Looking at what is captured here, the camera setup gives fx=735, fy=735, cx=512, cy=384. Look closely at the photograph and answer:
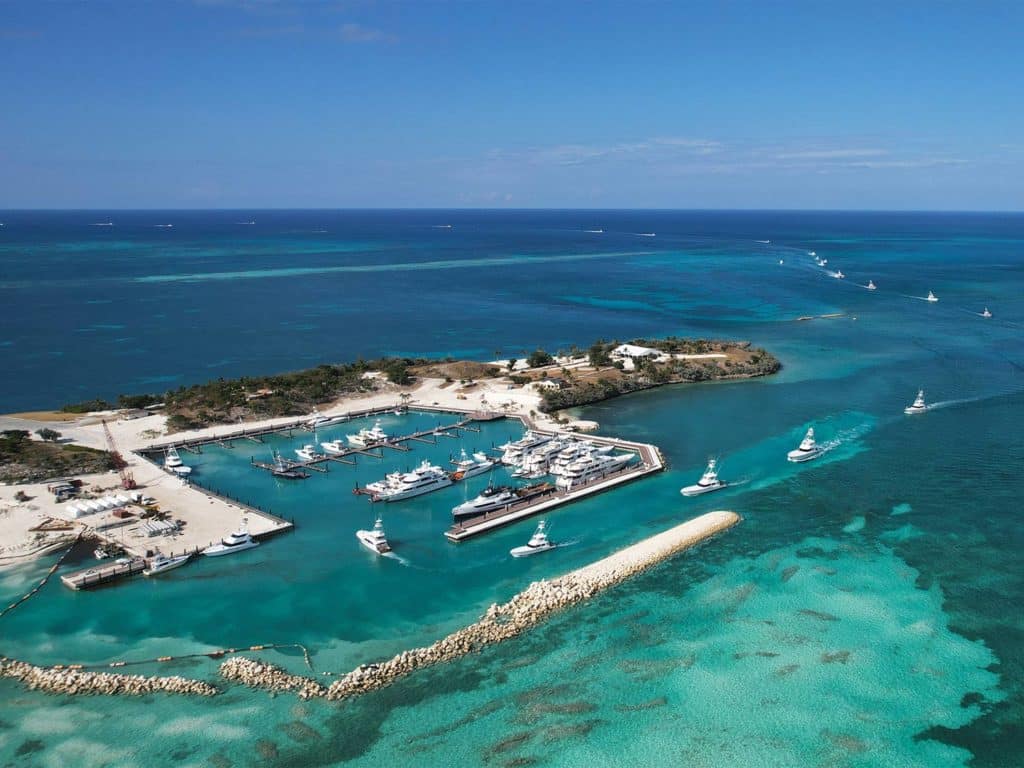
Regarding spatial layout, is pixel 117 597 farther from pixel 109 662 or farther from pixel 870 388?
pixel 870 388

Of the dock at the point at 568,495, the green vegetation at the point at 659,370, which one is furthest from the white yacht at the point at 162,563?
the green vegetation at the point at 659,370

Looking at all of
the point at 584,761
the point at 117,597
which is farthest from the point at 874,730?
the point at 117,597

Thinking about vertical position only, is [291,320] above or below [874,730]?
above

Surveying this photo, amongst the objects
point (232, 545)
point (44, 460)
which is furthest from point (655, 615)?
point (44, 460)

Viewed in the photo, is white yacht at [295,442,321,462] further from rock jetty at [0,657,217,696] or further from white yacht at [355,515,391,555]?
rock jetty at [0,657,217,696]

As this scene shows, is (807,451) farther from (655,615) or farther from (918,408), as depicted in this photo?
(655,615)

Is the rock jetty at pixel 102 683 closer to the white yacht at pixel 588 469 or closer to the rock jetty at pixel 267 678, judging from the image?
the rock jetty at pixel 267 678

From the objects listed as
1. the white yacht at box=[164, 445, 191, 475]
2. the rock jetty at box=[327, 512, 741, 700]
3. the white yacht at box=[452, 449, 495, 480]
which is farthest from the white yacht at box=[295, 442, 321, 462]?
the rock jetty at box=[327, 512, 741, 700]

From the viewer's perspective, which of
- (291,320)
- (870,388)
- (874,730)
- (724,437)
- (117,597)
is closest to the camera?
(874,730)
